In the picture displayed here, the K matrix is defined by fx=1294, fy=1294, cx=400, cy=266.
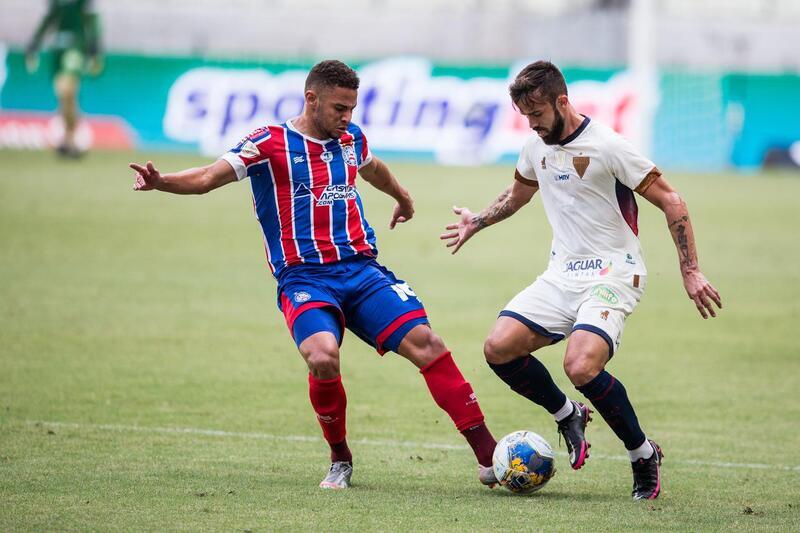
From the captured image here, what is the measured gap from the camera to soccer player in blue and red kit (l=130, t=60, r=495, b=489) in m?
6.88

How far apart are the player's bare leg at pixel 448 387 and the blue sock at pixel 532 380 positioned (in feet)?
0.90

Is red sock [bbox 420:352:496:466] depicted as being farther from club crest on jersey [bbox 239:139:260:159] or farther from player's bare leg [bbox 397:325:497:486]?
club crest on jersey [bbox 239:139:260:159]

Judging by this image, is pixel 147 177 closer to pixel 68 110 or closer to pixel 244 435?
pixel 244 435

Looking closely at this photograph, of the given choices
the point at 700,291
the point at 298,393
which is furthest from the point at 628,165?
the point at 298,393

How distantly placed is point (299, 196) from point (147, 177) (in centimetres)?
87

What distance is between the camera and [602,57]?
145ft

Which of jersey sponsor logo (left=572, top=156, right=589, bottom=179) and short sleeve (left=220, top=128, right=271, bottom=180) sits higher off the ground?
jersey sponsor logo (left=572, top=156, right=589, bottom=179)

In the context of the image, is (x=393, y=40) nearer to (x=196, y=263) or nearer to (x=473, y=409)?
(x=196, y=263)

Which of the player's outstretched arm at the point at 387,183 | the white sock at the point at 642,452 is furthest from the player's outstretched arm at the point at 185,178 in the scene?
the white sock at the point at 642,452

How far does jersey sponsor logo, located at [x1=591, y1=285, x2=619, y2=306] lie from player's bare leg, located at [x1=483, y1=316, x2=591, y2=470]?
1.29ft

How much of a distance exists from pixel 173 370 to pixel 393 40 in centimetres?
3467

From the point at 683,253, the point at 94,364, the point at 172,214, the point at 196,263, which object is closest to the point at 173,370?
the point at 94,364

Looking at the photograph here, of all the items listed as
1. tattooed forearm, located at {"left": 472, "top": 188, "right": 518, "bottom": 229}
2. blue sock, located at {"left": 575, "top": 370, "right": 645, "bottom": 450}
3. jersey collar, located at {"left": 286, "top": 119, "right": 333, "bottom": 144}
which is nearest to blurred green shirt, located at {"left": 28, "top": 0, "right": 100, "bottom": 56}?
tattooed forearm, located at {"left": 472, "top": 188, "right": 518, "bottom": 229}

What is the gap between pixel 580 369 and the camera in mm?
6621
